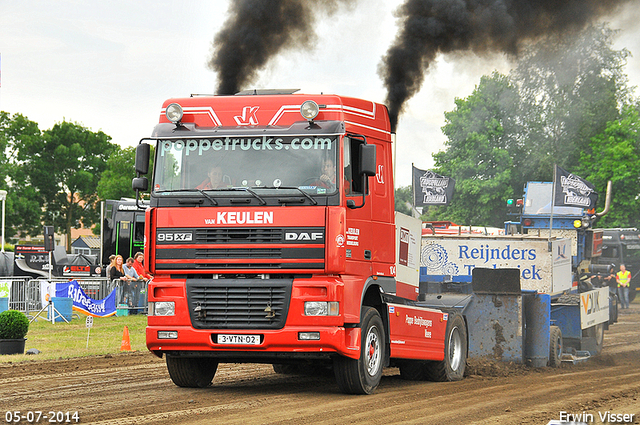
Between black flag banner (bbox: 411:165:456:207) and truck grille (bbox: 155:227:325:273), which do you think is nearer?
truck grille (bbox: 155:227:325:273)

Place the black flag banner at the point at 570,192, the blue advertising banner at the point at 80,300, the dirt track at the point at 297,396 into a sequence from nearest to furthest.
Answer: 1. the dirt track at the point at 297,396
2. the black flag banner at the point at 570,192
3. the blue advertising banner at the point at 80,300

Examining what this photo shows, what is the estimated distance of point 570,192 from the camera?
68.7 feet

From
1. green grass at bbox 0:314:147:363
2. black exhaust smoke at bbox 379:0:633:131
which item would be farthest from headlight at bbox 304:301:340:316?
black exhaust smoke at bbox 379:0:633:131

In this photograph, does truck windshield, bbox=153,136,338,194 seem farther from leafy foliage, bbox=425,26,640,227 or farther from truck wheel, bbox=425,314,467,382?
leafy foliage, bbox=425,26,640,227

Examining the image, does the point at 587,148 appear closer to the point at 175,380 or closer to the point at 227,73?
the point at 227,73

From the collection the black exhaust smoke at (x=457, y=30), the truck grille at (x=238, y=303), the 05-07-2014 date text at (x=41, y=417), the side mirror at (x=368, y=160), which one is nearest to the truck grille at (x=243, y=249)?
the truck grille at (x=238, y=303)

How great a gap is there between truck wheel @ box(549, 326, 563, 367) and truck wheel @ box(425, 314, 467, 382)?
6.56ft

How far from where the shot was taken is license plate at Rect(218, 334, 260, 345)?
9.69 m

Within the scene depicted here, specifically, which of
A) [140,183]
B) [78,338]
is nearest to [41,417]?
[140,183]

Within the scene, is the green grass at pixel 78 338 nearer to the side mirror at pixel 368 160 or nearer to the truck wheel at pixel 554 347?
the side mirror at pixel 368 160

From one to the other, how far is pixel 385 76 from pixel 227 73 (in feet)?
10.8

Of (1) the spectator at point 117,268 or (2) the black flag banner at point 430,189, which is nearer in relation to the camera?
(2) the black flag banner at point 430,189

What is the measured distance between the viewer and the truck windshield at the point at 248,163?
980cm

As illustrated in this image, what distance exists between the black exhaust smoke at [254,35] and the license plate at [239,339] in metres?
6.90
